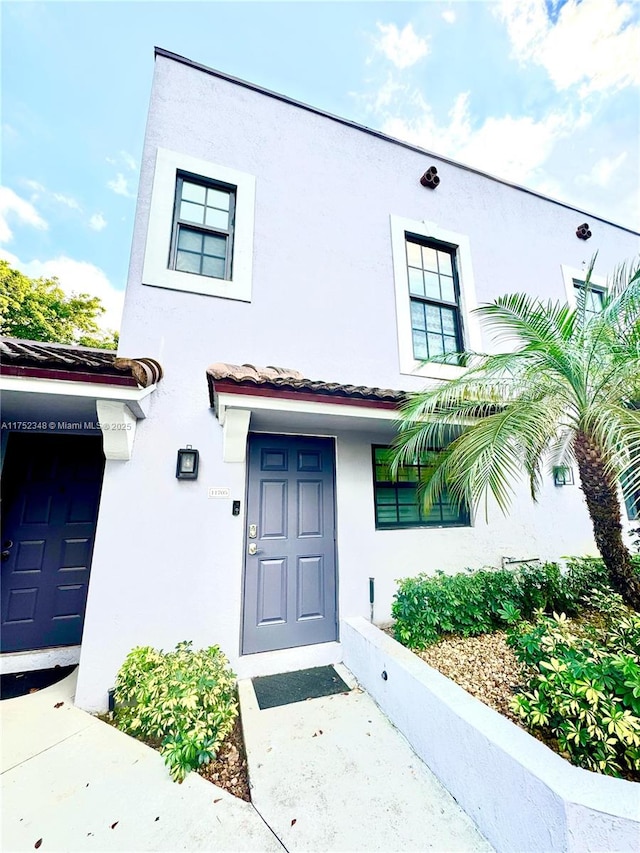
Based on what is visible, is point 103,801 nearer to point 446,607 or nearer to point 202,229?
point 446,607

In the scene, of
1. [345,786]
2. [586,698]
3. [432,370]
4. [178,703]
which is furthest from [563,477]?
[178,703]

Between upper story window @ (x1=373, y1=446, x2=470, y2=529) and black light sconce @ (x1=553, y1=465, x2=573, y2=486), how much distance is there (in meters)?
2.06

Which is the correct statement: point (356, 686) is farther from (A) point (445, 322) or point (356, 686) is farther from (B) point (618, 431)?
(A) point (445, 322)

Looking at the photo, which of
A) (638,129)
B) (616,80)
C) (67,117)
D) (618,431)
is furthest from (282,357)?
(638,129)

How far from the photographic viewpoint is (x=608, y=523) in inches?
130

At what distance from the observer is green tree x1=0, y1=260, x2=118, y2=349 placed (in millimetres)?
13453

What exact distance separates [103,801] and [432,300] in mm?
7091

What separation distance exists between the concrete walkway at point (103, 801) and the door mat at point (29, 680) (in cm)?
58

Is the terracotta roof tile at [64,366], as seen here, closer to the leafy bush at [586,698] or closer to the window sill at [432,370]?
the window sill at [432,370]

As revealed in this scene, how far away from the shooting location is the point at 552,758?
191cm

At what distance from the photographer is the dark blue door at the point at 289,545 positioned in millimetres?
4125

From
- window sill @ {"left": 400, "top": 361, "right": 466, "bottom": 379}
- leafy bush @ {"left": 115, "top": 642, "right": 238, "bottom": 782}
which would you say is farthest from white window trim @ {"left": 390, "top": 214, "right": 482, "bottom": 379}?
leafy bush @ {"left": 115, "top": 642, "right": 238, "bottom": 782}

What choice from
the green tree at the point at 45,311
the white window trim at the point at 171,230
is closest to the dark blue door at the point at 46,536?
the white window trim at the point at 171,230

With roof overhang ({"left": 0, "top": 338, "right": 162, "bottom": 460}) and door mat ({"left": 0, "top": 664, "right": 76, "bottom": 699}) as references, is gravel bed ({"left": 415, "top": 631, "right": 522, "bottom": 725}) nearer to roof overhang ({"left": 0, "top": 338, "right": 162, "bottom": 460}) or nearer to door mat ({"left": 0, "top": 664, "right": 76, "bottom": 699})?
roof overhang ({"left": 0, "top": 338, "right": 162, "bottom": 460})
